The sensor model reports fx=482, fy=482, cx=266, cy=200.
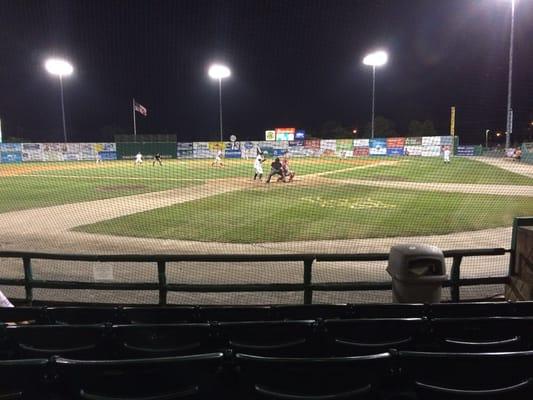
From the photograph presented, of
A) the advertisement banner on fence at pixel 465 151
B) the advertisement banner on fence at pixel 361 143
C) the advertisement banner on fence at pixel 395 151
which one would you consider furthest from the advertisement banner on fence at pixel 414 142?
the advertisement banner on fence at pixel 465 151

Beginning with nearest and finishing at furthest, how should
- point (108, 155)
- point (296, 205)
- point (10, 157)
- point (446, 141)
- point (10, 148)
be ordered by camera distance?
point (296, 205) < point (446, 141) < point (10, 157) < point (10, 148) < point (108, 155)

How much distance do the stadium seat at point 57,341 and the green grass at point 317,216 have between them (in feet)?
23.9

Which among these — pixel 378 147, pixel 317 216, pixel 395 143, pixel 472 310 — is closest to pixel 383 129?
pixel 395 143

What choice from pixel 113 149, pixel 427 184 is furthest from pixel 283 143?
pixel 427 184

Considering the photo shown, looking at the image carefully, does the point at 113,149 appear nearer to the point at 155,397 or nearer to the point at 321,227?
the point at 321,227

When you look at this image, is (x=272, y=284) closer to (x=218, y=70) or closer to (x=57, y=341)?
(x=57, y=341)

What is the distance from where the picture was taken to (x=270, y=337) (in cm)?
283

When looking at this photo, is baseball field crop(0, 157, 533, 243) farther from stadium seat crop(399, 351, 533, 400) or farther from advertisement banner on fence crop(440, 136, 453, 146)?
advertisement banner on fence crop(440, 136, 453, 146)

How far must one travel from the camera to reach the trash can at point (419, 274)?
423cm

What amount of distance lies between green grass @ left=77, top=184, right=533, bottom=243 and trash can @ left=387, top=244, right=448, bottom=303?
5.98m

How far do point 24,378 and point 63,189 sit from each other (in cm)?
2085

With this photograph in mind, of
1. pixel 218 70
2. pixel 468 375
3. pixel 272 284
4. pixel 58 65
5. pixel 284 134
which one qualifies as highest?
pixel 218 70

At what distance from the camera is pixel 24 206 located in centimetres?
1589

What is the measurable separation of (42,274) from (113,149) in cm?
3922
